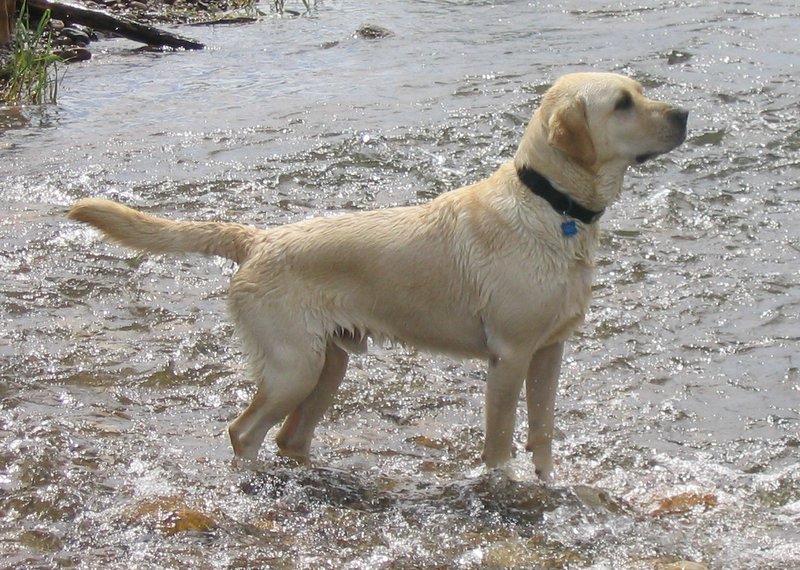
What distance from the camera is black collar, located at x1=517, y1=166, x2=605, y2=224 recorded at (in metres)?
4.98

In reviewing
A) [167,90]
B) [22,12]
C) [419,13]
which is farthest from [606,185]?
[419,13]

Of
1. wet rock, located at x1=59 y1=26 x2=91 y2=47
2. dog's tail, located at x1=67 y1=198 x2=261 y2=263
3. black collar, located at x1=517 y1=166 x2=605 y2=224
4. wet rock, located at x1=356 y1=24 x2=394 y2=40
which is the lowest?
wet rock, located at x1=59 y1=26 x2=91 y2=47

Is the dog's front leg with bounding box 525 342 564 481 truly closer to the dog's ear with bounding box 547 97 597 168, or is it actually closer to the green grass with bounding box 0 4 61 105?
the dog's ear with bounding box 547 97 597 168

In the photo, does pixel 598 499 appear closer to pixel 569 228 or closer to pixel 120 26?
pixel 569 228

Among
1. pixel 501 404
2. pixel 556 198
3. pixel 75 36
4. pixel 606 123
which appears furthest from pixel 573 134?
pixel 75 36

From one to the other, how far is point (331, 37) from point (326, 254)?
10462 mm

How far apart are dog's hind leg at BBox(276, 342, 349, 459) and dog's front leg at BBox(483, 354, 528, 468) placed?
0.75 m

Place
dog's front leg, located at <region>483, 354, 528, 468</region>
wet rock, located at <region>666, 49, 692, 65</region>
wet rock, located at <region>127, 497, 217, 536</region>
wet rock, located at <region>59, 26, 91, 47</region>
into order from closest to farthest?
wet rock, located at <region>127, 497, 217, 536</region> < dog's front leg, located at <region>483, 354, 528, 468</region> < wet rock, located at <region>666, 49, 692, 65</region> < wet rock, located at <region>59, 26, 91, 47</region>

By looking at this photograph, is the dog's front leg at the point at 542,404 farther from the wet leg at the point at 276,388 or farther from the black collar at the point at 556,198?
the wet leg at the point at 276,388

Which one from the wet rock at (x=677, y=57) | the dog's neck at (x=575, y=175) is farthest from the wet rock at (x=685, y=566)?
the wet rock at (x=677, y=57)

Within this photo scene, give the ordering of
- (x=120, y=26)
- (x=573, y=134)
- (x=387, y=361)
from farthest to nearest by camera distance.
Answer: (x=120, y=26)
(x=387, y=361)
(x=573, y=134)

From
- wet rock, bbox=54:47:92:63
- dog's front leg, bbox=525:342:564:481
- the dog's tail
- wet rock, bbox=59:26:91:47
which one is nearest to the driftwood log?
wet rock, bbox=59:26:91:47

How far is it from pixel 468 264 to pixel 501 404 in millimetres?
620

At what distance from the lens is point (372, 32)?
49.2ft
